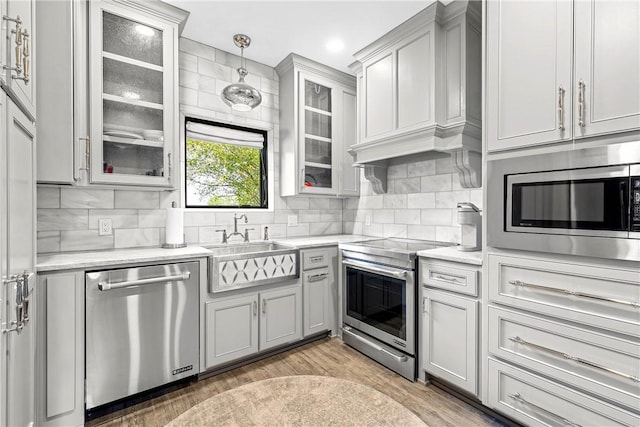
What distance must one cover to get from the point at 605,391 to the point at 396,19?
106 inches

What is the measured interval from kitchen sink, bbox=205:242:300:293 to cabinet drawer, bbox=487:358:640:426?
159cm

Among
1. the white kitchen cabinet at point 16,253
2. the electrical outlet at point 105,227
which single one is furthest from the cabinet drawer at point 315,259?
the white kitchen cabinet at point 16,253

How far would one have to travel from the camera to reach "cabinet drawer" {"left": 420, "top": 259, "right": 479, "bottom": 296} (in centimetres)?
195

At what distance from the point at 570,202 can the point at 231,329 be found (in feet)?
7.56

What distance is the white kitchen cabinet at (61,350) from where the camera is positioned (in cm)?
166

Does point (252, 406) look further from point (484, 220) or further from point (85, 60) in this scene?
point (85, 60)

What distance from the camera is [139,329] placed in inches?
77.3

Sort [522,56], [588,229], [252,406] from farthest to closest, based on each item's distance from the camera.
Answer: [522,56]
[588,229]
[252,406]

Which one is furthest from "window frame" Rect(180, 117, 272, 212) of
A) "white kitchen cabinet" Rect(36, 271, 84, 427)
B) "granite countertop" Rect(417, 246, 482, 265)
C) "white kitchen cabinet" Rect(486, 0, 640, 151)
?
"white kitchen cabinet" Rect(486, 0, 640, 151)

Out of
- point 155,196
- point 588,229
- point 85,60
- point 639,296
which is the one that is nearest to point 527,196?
point 588,229

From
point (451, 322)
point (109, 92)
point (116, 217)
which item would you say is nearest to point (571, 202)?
point (451, 322)

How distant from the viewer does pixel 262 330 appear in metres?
2.52

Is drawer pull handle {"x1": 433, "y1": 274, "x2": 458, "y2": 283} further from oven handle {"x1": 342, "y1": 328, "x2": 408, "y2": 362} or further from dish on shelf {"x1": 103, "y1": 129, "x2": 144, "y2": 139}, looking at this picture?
dish on shelf {"x1": 103, "y1": 129, "x2": 144, "y2": 139}

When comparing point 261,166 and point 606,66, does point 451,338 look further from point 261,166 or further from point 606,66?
point 261,166
